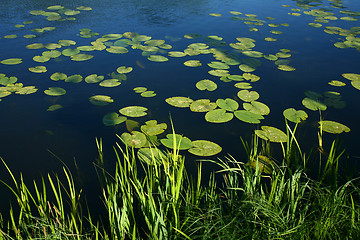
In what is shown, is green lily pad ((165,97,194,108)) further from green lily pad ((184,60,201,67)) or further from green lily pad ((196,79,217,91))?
green lily pad ((184,60,201,67))

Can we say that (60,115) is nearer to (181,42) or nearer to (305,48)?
(181,42)

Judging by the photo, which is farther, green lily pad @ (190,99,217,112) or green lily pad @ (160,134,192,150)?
green lily pad @ (190,99,217,112)

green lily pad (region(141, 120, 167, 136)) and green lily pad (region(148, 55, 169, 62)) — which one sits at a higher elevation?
green lily pad (region(148, 55, 169, 62))

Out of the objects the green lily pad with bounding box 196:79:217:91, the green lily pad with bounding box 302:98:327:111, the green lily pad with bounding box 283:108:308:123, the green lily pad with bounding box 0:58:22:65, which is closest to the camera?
the green lily pad with bounding box 283:108:308:123

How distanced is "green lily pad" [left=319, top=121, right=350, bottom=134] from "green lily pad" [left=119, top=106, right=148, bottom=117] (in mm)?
1368

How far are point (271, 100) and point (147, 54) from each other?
5.08 ft

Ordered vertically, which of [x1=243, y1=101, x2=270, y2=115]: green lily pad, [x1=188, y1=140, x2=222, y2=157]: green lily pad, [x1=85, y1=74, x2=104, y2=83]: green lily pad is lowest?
[x1=188, y1=140, x2=222, y2=157]: green lily pad

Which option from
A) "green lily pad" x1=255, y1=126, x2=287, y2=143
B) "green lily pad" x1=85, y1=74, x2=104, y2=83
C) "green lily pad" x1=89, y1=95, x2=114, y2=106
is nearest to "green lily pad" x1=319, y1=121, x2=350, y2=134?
"green lily pad" x1=255, y1=126, x2=287, y2=143

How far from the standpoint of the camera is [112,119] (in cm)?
223

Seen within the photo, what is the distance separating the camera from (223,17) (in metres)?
4.88

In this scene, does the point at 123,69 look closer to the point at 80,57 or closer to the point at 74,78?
the point at 74,78

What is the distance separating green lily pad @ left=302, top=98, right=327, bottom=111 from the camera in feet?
7.96

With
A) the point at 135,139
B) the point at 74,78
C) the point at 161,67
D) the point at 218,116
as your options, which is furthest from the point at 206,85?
the point at 74,78

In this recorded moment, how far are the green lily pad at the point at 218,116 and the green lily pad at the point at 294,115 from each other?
0.44 meters
